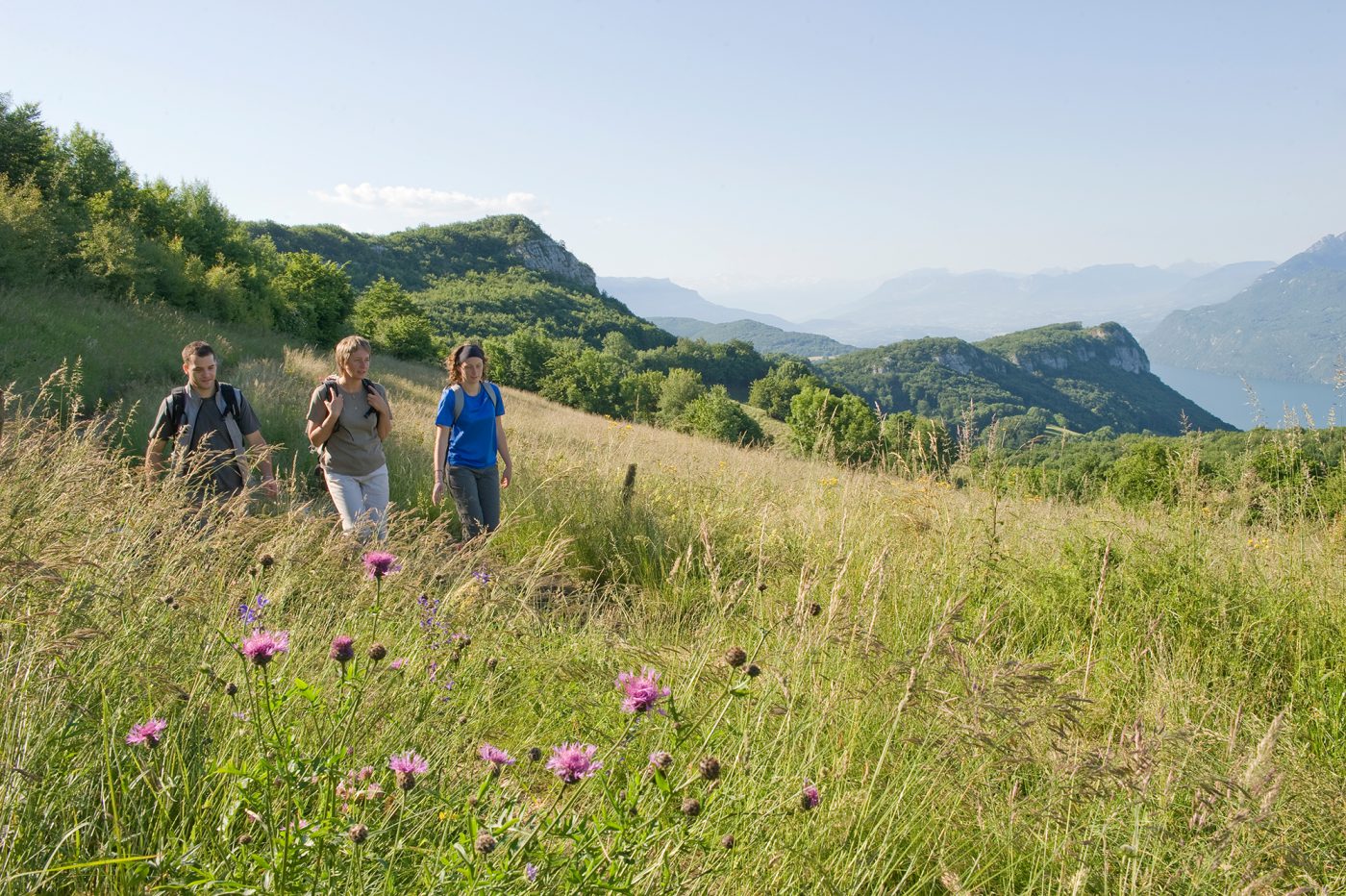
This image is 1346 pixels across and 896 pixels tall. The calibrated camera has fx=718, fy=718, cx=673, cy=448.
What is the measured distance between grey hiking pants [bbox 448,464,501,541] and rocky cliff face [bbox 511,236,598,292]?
151 m

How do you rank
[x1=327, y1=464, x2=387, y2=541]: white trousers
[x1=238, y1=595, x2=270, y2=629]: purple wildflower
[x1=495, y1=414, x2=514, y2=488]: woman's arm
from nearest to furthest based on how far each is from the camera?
1. [x1=238, y1=595, x2=270, y2=629]: purple wildflower
2. [x1=327, y1=464, x2=387, y2=541]: white trousers
3. [x1=495, y1=414, x2=514, y2=488]: woman's arm

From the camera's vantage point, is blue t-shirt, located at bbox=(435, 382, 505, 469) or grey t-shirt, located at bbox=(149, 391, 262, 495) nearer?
grey t-shirt, located at bbox=(149, 391, 262, 495)

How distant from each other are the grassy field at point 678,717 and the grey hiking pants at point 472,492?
1.19 m

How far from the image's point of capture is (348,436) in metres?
5.14

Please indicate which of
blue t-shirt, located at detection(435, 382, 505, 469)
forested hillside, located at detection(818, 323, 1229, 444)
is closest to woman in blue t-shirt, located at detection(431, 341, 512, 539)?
blue t-shirt, located at detection(435, 382, 505, 469)

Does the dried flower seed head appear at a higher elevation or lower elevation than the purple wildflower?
higher

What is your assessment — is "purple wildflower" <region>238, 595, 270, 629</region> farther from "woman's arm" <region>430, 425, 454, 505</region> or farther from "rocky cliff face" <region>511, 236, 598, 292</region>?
"rocky cliff face" <region>511, 236, 598, 292</region>

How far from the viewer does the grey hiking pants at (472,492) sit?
5.71 meters

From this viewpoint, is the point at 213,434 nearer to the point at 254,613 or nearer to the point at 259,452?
the point at 259,452

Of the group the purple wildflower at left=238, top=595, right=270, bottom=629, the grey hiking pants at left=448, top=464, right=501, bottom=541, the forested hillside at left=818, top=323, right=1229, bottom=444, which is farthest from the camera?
the forested hillside at left=818, top=323, right=1229, bottom=444

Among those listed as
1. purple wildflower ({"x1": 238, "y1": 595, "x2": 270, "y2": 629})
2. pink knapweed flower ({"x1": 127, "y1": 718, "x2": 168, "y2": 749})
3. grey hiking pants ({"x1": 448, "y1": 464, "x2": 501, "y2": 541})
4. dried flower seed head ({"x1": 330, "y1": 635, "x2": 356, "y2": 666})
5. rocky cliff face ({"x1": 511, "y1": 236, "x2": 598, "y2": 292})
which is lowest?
grey hiking pants ({"x1": 448, "y1": 464, "x2": 501, "y2": 541})

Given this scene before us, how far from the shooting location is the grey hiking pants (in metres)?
5.71

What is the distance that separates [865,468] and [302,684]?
23.7 feet

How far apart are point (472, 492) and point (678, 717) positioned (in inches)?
180
